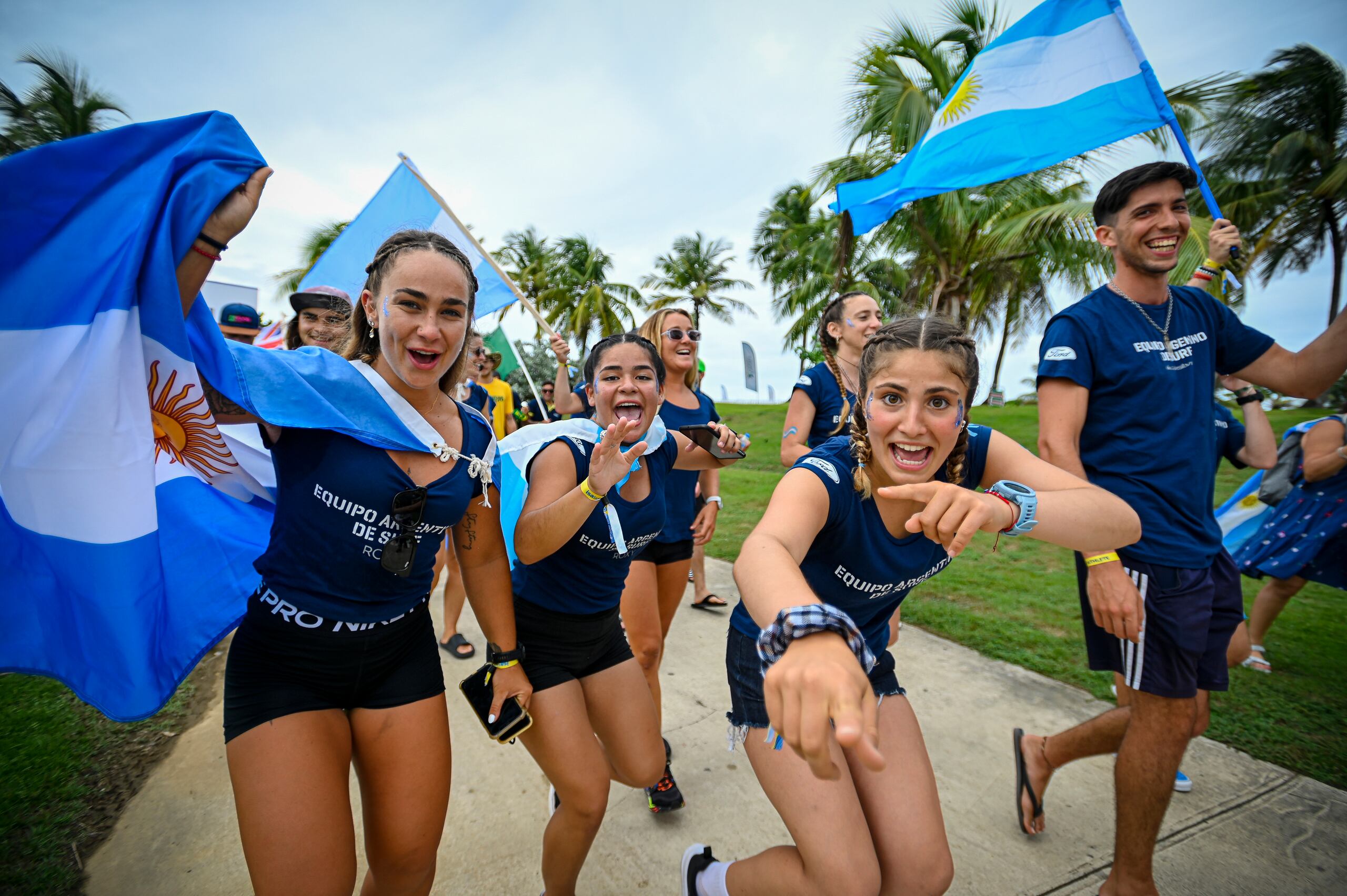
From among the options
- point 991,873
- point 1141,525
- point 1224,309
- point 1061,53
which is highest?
point 1061,53

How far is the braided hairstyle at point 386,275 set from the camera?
210 cm

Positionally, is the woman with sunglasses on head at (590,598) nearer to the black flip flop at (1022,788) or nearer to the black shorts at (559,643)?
the black shorts at (559,643)

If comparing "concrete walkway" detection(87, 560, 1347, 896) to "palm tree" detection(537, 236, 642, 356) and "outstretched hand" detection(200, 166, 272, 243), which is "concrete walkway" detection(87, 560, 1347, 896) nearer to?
"outstretched hand" detection(200, 166, 272, 243)

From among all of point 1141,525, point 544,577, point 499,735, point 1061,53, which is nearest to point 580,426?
point 544,577

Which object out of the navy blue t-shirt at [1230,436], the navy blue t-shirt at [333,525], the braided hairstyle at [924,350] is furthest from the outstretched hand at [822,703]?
the navy blue t-shirt at [1230,436]

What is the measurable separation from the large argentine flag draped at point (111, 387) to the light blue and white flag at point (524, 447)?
61 cm

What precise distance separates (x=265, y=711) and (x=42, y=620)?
0.81 meters

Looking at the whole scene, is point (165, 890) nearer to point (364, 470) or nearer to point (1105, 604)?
point (364, 470)

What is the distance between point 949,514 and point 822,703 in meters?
0.59

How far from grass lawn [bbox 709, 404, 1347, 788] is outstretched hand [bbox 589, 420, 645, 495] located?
3.02m

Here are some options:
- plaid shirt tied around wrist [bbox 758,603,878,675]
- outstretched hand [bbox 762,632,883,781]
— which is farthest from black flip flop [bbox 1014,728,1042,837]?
outstretched hand [bbox 762,632,883,781]

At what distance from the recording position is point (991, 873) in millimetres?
2488

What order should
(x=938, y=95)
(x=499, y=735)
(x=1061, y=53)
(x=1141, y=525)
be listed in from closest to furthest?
1. (x=499, y=735)
2. (x=1141, y=525)
3. (x=1061, y=53)
4. (x=938, y=95)

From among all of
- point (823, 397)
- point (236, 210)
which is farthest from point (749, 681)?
point (823, 397)
